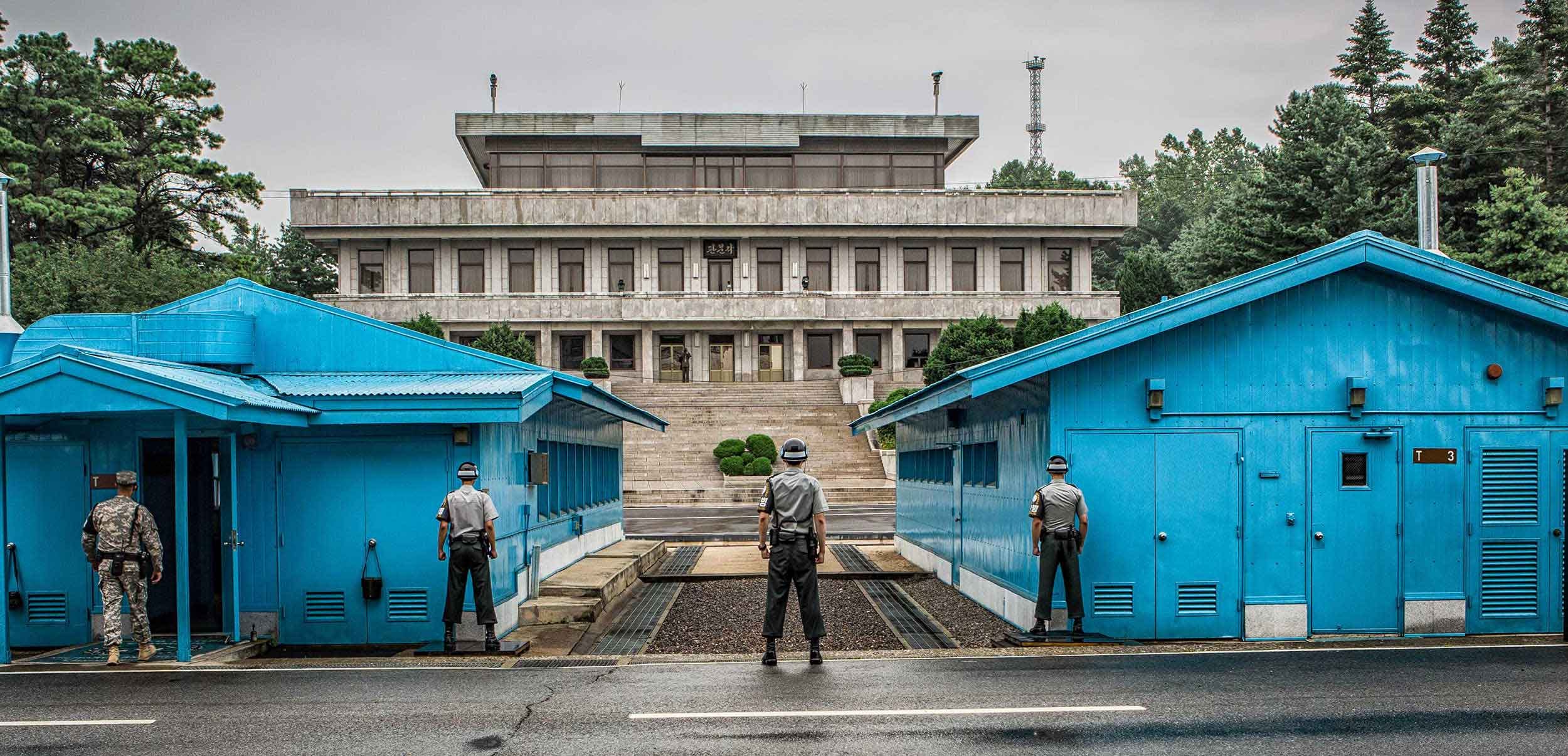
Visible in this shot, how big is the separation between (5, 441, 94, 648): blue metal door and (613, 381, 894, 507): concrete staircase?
2506 centimetres

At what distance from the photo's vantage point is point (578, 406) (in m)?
18.2

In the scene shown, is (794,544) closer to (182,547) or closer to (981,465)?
(182,547)

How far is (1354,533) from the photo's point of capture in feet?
41.1

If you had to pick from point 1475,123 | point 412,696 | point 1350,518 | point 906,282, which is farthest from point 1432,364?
point 906,282

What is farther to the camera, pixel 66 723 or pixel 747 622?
pixel 747 622

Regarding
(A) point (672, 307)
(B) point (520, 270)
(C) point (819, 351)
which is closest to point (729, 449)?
(A) point (672, 307)

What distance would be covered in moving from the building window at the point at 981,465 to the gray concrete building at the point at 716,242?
43167 millimetres

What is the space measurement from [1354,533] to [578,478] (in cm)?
1138

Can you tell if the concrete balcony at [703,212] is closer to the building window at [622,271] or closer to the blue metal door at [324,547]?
the building window at [622,271]

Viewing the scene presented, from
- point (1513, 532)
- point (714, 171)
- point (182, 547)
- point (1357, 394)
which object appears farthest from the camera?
point (714, 171)

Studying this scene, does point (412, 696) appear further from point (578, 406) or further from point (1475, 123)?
point (1475, 123)

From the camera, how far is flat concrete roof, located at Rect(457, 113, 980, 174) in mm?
61719

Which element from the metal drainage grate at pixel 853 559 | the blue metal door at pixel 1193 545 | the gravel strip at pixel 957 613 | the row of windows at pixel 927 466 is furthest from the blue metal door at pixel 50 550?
the metal drainage grate at pixel 853 559

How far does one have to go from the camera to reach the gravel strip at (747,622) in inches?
509
